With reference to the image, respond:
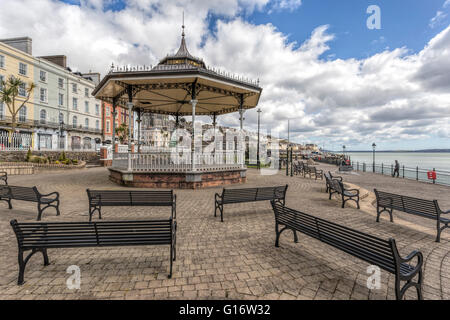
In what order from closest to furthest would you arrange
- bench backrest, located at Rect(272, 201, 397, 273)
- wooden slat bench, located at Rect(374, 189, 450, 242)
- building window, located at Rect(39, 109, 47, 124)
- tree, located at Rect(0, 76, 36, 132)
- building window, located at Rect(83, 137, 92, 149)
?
bench backrest, located at Rect(272, 201, 397, 273), wooden slat bench, located at Rect(374, 189, 450, 242), tree, located at Rect(0, 76, 36, 132), building window, located at Rect(39, 109, 47, 124), building window, located at Rect(83, 137, 92, 149)

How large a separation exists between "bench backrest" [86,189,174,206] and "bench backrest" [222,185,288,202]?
5.24ft

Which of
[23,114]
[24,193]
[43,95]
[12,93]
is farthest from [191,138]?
[43,95]

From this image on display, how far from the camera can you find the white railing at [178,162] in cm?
1034

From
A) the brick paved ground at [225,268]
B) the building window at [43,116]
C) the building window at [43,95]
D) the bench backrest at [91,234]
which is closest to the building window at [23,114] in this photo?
the building window at [43,116]

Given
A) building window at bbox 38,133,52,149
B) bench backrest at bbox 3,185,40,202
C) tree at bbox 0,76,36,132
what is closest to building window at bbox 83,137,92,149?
building window at bbox 38,133,52,149

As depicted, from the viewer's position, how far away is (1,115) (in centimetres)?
2511

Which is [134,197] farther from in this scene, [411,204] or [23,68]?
[23,68]

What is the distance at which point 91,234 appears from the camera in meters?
3.01

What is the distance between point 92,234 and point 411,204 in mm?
7036

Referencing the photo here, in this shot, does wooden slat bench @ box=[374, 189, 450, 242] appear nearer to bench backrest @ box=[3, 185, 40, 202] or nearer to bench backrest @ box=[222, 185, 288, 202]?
bench backrest @ box=[222, 185, 288, 202]

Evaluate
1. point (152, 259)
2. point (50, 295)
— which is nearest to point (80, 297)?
point (50, 295)

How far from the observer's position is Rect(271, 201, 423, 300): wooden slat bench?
91.4 inches

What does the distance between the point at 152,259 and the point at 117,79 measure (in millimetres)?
9180
